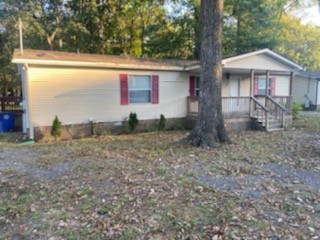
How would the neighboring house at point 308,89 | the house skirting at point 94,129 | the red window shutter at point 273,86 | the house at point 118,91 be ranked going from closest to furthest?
the house at point 118,91
the house skirting at point 94,129
the red window shutter at point 273,86
the neighboring house at point 308,89

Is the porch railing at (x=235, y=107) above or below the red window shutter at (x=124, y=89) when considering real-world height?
below

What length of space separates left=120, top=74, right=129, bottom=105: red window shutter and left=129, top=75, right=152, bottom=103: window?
220 mm

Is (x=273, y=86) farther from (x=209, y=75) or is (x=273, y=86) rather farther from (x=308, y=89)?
(x=209, y=75)

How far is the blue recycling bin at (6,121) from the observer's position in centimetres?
1115

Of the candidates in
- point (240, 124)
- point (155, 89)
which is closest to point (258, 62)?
point (240, 124)

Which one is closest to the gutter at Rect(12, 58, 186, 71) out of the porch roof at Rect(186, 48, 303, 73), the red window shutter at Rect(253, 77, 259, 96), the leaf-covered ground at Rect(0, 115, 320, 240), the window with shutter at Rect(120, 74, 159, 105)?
the window with shutter at Rect(120, 74, 159, 105)

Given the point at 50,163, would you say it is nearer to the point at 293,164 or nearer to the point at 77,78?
the point at 77,78

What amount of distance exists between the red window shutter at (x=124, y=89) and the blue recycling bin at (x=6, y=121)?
503 centimetres

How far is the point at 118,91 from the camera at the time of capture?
10906mm

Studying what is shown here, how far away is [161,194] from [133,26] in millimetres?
20871

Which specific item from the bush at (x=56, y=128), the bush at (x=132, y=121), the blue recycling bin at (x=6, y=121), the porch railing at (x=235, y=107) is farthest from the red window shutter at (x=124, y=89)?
the blue recycling bin at (x=6, y=121)

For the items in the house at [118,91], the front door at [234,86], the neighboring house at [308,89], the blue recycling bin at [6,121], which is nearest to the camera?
the house at [118,91]

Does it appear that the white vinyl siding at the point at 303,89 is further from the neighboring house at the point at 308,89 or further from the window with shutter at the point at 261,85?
the window with shutter at the point at 261,85

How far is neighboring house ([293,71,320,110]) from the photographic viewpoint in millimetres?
22658
